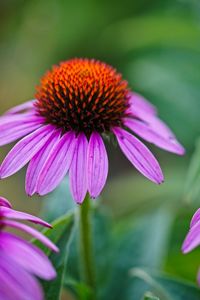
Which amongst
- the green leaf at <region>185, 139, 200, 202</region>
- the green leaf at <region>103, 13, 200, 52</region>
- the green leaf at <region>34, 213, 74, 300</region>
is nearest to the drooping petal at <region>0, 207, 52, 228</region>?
the green leaf at <region>34, 213, 74, 300</region>

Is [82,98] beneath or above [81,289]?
above

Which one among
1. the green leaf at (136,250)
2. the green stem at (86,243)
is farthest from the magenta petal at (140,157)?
the green leaf at (136,250)

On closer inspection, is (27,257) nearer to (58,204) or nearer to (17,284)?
(17,284)

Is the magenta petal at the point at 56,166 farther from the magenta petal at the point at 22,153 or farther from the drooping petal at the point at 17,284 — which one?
the drooping petal at the point at 17,284

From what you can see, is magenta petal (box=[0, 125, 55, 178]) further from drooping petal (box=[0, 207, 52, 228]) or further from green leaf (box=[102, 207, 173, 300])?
A: green leaf (box=[102, 207, 173, 300])

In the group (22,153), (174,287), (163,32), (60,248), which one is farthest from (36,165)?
(163,32)

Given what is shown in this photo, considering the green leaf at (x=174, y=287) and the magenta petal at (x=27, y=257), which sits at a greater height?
the magenta petal at (x=27, y=257)

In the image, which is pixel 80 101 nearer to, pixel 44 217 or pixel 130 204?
pixel 44 217
